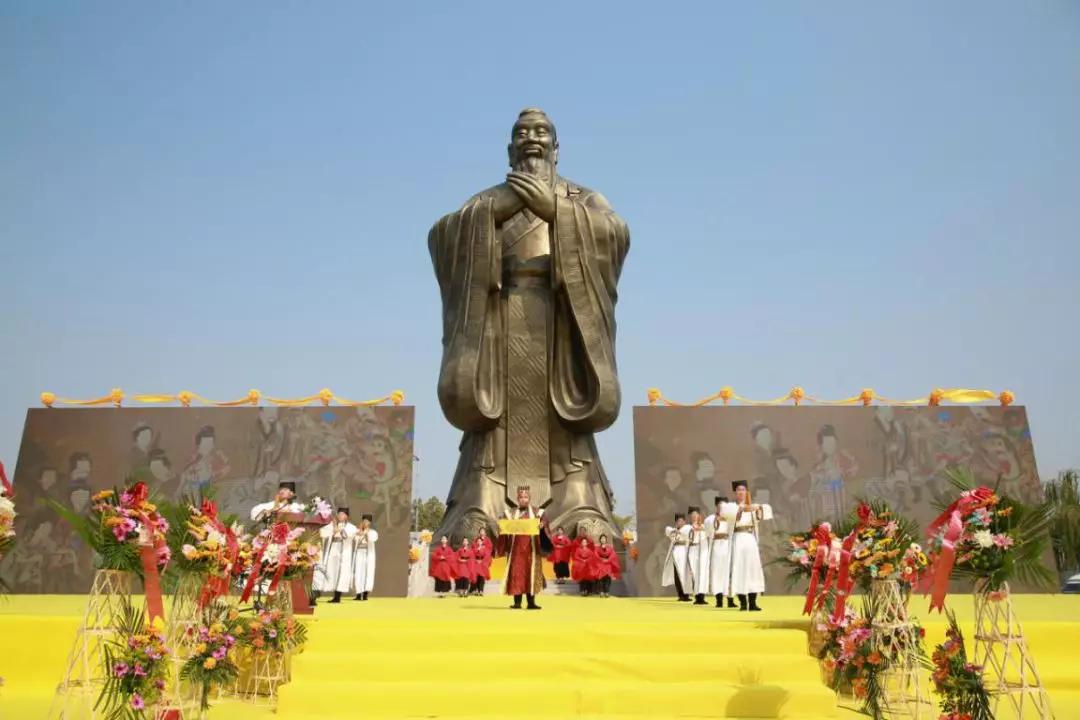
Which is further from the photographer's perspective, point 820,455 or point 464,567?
point 820,455

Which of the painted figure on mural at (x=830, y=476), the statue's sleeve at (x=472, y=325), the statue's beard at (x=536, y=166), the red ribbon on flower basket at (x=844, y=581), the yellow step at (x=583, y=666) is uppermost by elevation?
the statue's beard at (x=536, y=166)

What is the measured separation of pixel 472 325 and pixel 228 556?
712 cm

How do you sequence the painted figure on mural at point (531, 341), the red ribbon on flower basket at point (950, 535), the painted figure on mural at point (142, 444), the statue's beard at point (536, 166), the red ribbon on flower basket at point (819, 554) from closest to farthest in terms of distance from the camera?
the red ribbon on flower basket at point (950, 535)
the red ribbon on flower basket at point (819, 554)
the painted figure on mural at point (531, 341)
the statue's beard at point (536, 166)
the painted figure on mural at point (142, 444)

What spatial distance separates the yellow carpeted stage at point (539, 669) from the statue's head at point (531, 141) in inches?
306

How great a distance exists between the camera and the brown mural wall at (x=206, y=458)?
1338cm

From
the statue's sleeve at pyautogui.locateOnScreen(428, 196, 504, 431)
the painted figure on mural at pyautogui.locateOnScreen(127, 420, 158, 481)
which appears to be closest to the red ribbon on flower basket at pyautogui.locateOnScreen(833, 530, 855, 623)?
the statue's sleeve at pyautogui.locateOnScreen(428, 196, 504, 431)

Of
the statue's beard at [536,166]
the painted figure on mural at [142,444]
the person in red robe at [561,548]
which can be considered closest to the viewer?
the person in red robe at [561,548]

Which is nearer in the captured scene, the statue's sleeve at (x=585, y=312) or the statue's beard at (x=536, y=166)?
the statue's sleeve at (x=585, y=312)

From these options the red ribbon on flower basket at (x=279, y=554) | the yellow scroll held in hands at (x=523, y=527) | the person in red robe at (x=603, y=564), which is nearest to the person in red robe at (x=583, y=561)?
the person in red robe at (x=603, y=564)

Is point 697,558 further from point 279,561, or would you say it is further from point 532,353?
point 279,561

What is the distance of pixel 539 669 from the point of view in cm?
526

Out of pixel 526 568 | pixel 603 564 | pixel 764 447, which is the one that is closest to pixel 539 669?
pixel 526 568

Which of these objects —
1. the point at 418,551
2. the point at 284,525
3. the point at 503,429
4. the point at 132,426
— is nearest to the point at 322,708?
the point at 284,525

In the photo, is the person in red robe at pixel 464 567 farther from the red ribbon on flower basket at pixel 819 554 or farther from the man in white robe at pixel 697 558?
the red ribbon on flower basket at pixel 819 554
